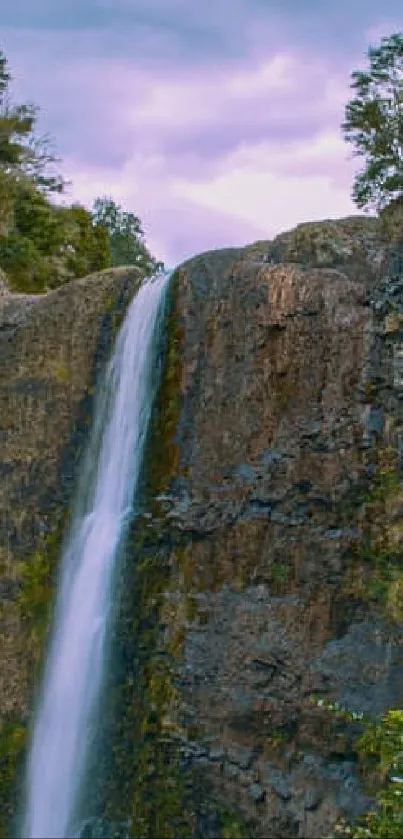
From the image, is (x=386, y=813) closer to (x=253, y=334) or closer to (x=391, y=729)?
(x=391, y=729)

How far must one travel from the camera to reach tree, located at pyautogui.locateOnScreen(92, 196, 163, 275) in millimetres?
48250

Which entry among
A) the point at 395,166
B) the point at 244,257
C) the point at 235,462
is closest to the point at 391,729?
the point at 235,462

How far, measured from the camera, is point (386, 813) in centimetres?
1003

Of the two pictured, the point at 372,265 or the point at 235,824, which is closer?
the point at 235,824

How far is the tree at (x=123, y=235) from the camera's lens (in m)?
48.2

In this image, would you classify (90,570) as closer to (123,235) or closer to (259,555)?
(259,555)

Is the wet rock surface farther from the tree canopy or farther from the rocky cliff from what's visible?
the tree canopy

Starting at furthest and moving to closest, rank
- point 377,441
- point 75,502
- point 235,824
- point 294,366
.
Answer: point 75,502 → point 294,366 → point 377,441 → point 235,824

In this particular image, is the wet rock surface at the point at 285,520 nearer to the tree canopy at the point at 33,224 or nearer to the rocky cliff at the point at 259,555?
the rocky cliff at the point at 259,555

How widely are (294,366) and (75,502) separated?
4.03 meters

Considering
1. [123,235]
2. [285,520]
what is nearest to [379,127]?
[285,520]

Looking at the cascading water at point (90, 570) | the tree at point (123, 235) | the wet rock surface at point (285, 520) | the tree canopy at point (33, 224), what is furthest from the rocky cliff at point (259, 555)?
the tree at point (123, 235)

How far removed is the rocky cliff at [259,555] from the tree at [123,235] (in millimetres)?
30925

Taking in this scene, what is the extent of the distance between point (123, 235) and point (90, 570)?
3538 cm
